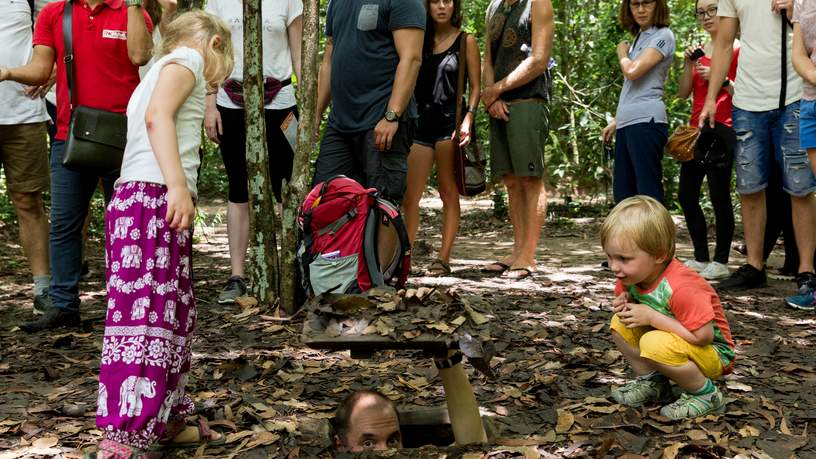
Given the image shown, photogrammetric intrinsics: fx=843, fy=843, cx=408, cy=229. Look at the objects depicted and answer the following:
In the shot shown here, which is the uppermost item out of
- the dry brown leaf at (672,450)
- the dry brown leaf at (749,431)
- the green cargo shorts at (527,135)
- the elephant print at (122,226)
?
the green cargo shorts at (527,135)

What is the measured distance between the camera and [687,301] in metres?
3.52

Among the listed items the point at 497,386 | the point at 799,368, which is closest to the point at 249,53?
the point at 497,386

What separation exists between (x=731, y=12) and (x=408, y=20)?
101 inches

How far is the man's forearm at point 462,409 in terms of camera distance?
326 cm

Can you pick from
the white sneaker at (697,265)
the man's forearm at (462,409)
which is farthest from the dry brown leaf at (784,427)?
the white sneaker at (697,265)

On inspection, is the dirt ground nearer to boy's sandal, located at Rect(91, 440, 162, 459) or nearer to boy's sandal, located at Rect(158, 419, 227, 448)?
boy's sandal, located at Rect(158, 419, 227, 448)

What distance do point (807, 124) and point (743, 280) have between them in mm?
1309

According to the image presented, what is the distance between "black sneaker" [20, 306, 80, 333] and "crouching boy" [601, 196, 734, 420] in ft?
10.9

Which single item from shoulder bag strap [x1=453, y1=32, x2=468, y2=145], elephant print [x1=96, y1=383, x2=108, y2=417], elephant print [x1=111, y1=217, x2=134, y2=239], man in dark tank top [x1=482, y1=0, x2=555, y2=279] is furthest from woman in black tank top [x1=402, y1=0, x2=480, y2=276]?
elephant print [x1=96, y1=383, x2=108, y2=417]

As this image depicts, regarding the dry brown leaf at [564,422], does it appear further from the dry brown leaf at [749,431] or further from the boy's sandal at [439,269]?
the boy's sandal at [439,269]

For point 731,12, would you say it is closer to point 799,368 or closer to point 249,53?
point 799,368

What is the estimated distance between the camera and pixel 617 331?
3783mm

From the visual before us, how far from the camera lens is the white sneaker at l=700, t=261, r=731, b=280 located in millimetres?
6504

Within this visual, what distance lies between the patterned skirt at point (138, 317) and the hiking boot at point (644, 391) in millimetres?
1977
